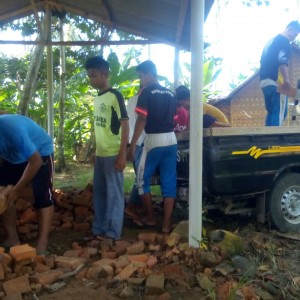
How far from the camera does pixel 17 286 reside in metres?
2.91

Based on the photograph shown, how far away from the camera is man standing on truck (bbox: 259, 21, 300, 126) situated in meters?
5.58

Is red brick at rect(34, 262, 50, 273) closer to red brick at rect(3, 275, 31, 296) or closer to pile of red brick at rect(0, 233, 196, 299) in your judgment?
pile of red brick at rect(0, 233, 196, 299)

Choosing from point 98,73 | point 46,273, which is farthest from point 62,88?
point 46,273

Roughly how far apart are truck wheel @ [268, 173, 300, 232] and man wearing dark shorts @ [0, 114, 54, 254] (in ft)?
7.75

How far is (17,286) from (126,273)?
776 mm

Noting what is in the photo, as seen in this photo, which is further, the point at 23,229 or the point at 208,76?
the point at 208,76

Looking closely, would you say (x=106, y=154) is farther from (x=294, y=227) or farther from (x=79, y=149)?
(x=79, y=149)

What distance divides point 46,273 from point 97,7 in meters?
4.59

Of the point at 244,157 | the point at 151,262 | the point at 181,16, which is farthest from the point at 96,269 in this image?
the point at 181,16

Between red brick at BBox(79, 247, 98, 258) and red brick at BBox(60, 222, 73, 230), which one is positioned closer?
red brick at BBox(79, 247, 98, 258)

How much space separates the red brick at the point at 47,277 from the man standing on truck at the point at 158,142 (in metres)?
1.65

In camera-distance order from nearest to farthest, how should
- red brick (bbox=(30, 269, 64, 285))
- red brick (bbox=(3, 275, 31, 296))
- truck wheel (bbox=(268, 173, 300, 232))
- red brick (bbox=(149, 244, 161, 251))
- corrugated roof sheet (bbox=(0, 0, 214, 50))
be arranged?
red brick (bbox=(3, 275, 31, 296))
red brick (bbox=(30, 269, 64, 285))
red brick (bbox=(149, 244, 161, 251))
truck wheel (bbox=(268, 173, 300, 232))
corrugated roof sheet (bbox=(0, 0, 214, 50))

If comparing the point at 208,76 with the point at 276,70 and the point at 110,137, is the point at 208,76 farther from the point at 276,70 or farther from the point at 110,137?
the point at 110,137

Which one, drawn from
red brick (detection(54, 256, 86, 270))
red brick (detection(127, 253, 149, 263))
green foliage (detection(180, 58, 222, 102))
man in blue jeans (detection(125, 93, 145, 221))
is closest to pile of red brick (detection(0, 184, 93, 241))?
man in blue jeans (detection(125, 93, 145, 221))
